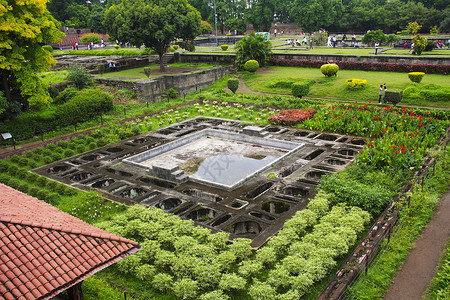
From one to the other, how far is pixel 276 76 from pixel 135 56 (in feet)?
48.9

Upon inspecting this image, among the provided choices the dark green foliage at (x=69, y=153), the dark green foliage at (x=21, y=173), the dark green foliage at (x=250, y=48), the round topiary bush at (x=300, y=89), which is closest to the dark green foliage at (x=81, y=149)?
the dark green foliage at (x=69, y=153)

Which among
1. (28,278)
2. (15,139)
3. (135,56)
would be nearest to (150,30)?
(135,56)

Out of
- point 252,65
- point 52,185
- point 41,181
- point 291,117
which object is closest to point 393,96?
point 291,117

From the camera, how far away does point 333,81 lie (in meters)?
27.6

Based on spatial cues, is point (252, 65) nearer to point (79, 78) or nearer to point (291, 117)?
point (291, 117)

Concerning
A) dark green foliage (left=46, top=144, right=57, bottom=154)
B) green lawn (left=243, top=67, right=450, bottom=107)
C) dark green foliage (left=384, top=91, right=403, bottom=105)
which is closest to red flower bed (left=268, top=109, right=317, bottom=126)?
dark green foliage (left=384, top=91, right=403, bottom=105)

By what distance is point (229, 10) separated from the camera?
64.1 m

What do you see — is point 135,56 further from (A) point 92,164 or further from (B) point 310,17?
(B) point 310,17

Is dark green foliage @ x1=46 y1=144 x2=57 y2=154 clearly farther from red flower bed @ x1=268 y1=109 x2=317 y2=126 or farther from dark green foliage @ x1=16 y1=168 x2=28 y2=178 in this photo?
red flower bed @ x1=268 y1=109 x2=317 y2=126

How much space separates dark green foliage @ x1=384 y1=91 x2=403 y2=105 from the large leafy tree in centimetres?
1856

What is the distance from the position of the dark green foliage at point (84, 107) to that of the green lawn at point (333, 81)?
37.9 feet

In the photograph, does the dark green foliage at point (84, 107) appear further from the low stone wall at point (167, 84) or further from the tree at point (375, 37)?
the tree at point (375, 37)

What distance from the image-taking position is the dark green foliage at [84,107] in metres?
21.2

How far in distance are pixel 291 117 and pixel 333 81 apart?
27.4ft
